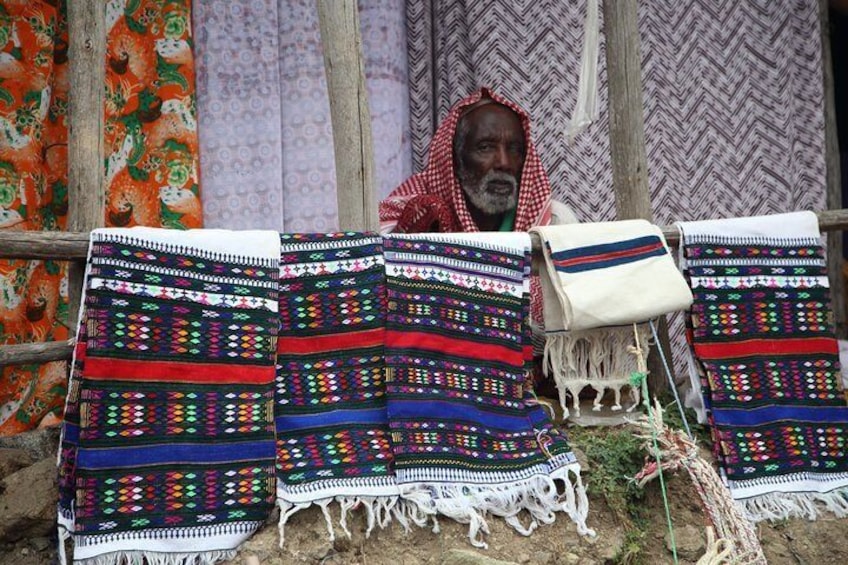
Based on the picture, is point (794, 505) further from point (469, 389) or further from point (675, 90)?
point (675, 90)

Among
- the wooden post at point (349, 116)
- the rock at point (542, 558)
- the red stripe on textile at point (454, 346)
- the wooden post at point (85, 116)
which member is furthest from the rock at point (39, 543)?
the rock at point (542, 558)

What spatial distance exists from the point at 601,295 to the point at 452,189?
58.4 inches

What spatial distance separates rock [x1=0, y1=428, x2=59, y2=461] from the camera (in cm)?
364

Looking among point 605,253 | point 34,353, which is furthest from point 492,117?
point 34,353

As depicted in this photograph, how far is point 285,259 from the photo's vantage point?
9.98 ft

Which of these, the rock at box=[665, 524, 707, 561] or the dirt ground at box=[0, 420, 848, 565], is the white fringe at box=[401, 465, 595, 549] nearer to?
the dirt ground at box=[0, 420, 848, 565]

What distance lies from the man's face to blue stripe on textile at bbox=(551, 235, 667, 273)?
1230mm

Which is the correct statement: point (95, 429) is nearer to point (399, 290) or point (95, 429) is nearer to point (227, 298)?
point (227, 298)

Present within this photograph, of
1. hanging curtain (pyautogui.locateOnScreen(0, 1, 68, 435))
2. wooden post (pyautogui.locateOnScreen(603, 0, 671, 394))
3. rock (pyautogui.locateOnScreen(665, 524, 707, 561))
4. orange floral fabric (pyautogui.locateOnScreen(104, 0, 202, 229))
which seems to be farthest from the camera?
orange floral fabric (pyautogui.locateOnScreen(104, 0, 202, 229))

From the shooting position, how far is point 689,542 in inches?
125

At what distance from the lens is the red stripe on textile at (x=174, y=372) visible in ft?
8.70

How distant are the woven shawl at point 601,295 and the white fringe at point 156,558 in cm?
150

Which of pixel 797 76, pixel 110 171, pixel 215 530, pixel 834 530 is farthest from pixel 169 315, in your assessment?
pixel 797 76

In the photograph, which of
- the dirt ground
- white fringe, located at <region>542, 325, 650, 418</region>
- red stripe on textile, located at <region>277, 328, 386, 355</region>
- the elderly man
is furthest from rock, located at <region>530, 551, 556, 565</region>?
the elderly man
